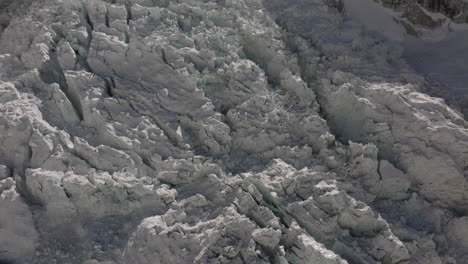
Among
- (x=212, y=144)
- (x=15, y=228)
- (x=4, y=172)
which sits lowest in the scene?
(x=15, y=228)

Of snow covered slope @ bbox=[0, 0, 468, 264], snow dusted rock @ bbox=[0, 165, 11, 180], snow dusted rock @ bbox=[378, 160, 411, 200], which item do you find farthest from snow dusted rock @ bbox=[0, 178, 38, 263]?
snow dusted rock @ bbox=[378, 160, 411, 200]

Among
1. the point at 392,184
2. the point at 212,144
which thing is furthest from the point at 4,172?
the point at 392,184

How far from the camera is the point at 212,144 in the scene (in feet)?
27.0

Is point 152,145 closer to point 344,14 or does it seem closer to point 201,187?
point 201,187

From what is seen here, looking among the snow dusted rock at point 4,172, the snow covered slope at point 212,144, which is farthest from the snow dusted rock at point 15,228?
the snow dusted rock at point 4,172

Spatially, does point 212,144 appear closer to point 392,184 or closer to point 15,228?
point 392,184

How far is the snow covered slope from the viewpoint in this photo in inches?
279

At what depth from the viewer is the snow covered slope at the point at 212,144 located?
708cm

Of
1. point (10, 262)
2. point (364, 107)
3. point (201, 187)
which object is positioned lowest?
point (10, 262)

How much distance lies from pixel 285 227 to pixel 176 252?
174 cm

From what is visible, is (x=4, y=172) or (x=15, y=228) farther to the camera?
(x=4, y=172)

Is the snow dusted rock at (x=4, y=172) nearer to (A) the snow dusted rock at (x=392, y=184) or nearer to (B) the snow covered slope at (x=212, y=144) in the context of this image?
(B) the snow covered slope at (x=212, y=144)

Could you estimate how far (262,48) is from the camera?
32.3 feet

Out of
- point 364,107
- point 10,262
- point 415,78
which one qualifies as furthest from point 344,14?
point 10,262
